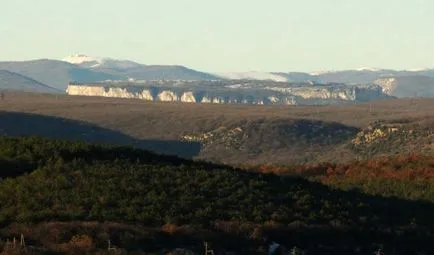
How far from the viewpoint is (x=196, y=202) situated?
3344 centimetres

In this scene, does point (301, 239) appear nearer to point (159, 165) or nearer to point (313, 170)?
point (159, 165)

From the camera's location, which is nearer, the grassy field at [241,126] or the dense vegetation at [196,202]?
the dense vegetation at [196,202]

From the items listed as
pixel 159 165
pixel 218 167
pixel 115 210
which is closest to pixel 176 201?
pixel 115 210

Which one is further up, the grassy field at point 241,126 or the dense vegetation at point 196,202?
the dense vegetation at point 196,202

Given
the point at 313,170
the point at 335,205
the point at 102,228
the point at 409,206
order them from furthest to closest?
the point at 313,170 → the point at 409,206 → the point at 335,205 → the point at 102,228

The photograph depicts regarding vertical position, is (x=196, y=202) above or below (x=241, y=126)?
above

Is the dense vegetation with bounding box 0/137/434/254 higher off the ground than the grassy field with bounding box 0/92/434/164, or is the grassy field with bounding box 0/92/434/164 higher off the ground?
the dense vegetation with bounding box 0/137/434/254

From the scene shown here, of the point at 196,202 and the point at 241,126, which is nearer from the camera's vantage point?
the point at 196,202

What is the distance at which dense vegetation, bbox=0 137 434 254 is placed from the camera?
3055 centimetres

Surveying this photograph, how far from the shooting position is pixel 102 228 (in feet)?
93.0

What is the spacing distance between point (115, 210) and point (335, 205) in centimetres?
875

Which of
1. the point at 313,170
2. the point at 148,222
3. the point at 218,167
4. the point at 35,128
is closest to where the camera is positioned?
the point at 148,222

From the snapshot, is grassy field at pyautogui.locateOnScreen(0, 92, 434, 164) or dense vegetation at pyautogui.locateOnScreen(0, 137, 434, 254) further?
grassy field at pyautogui.locateOnScreen(0, 92, 434, 164)

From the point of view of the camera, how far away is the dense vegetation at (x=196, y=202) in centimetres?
3055
